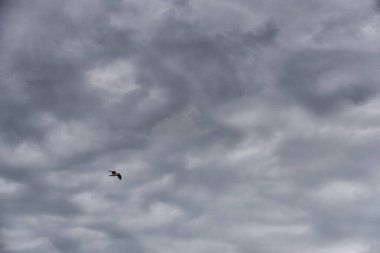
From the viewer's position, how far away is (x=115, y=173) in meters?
130

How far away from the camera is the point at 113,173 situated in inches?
5113

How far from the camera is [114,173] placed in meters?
130

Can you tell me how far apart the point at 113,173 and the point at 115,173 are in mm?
597

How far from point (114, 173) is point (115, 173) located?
0.99ft

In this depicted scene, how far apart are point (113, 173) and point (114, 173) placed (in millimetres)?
307
